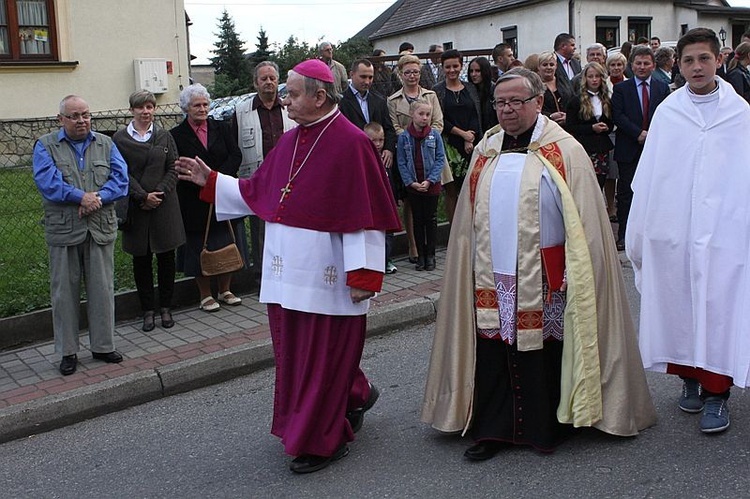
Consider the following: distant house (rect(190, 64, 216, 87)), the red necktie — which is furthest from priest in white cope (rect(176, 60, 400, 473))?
distant house (rect(190, 64, 216, 87))

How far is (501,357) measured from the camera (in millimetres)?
Result: 4316

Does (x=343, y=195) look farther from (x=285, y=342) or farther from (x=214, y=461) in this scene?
(x=214, y=461)

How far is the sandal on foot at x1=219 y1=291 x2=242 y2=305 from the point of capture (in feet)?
24.5

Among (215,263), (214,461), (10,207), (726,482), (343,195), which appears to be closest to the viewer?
(726,482)

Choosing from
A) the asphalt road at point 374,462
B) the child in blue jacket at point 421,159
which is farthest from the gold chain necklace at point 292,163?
the child in blue jacket at point 421,159

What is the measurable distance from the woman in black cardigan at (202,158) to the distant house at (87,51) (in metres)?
11.3

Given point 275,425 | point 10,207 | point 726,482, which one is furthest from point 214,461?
point 10,207

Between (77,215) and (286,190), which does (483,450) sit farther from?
(77,215)

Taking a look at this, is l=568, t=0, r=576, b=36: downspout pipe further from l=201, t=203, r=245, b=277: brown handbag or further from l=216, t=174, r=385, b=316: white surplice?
l=216, t=174, r=385, b=316: white surplice

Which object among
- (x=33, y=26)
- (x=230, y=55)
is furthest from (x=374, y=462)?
(x=230, y=55)

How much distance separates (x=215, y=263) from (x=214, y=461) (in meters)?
2.74

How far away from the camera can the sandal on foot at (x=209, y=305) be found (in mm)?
7312

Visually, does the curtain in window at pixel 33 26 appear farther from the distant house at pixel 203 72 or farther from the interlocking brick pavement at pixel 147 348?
the distant house at pixel 203 72

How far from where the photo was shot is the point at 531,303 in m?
4.16
